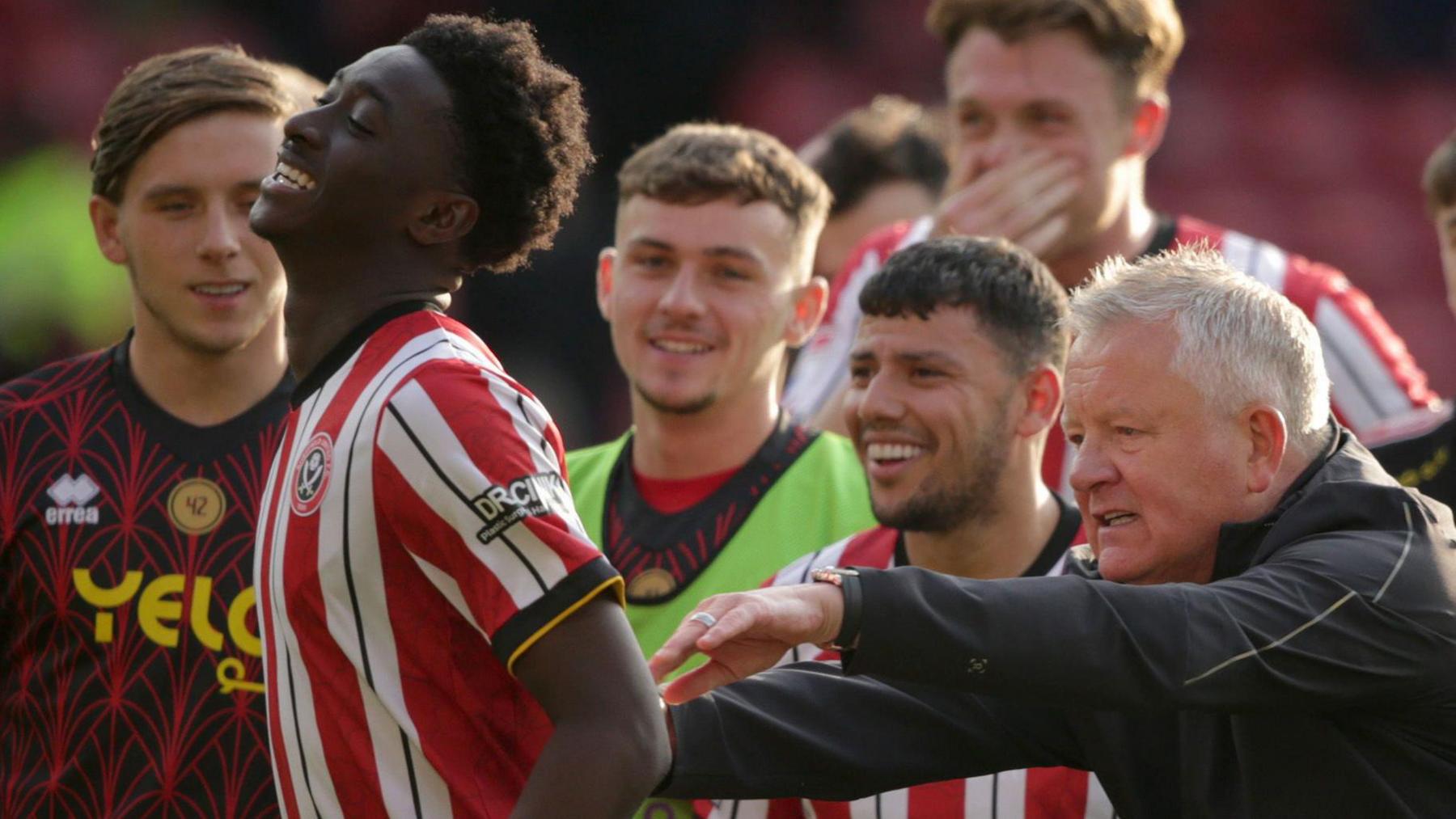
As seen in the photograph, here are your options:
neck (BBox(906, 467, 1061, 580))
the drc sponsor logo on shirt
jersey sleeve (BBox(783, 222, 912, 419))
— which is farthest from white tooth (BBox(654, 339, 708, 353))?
the drc sponsor logo on shirt

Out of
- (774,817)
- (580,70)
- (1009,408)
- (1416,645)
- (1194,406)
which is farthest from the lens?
(580,70)

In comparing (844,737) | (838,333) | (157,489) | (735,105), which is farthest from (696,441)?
(735,105)

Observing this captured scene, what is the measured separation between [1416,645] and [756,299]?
218 centimetres

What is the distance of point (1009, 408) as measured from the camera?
12.5 ft

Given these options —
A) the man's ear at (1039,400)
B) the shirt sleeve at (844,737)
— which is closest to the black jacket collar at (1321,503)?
the shirt sleeve at (844,737)

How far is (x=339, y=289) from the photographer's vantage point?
8.45 feet

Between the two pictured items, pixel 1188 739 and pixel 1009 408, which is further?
pixel 1009 408

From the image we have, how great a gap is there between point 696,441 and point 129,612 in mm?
1371

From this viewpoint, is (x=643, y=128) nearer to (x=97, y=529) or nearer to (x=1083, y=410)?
(x=97, y=529)

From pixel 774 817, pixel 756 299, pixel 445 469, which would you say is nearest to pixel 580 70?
pixel 756 299

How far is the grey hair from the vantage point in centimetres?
264

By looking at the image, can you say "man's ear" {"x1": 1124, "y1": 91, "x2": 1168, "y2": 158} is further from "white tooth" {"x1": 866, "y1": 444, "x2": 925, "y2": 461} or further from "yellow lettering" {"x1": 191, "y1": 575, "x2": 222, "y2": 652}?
"yellow lettering" {"x1": 191, "y1": 575, "x2": 222, "y2": 652}

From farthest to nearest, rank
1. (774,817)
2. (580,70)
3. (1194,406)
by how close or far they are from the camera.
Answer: (580,70) → (774,817) → (1194,406)

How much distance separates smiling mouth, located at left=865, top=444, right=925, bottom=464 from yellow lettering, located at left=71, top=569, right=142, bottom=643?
1.44m
